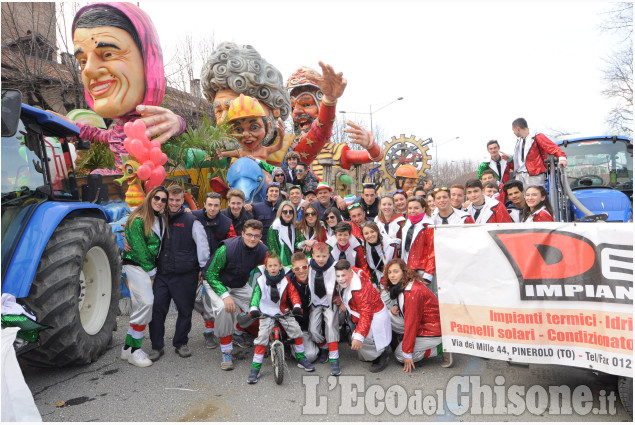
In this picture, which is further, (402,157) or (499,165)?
(402,157)

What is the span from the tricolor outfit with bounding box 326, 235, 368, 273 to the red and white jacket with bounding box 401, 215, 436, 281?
1.67ft

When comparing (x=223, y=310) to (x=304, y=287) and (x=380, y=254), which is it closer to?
(x=304, y=287)

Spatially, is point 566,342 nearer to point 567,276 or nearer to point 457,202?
point 567,276

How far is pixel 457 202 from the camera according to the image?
5.42 metres

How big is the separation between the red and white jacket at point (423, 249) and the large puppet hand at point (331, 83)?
4569 millimetres

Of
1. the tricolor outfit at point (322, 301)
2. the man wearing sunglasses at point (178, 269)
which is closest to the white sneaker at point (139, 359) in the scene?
the man wearing sunglasses at point (178, 269)

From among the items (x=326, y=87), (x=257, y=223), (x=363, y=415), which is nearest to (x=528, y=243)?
(x=363, y=415)

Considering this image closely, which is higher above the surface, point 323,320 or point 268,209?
point 268,209

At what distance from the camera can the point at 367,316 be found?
4211 millimetres

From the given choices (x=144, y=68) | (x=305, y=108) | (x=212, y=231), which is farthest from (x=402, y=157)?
(x=212, y=231)

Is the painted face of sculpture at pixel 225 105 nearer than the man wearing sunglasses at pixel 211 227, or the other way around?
the man wearing sunglasses at pixel 211 227

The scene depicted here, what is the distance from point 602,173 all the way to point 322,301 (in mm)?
5563

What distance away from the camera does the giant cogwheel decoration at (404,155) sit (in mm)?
14656

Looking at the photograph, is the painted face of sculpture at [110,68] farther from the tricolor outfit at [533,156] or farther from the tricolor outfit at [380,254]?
the tricolor outfit at [533,156]
